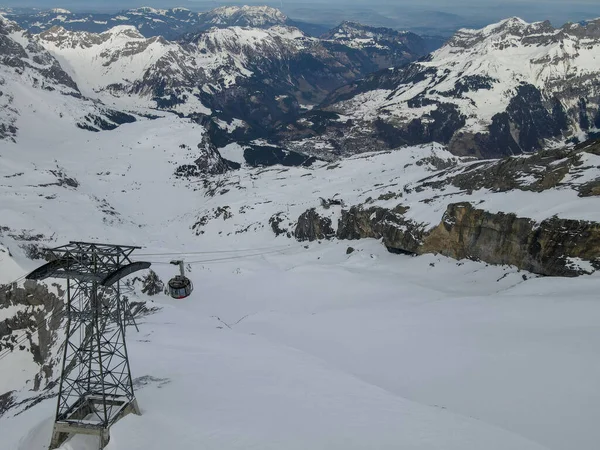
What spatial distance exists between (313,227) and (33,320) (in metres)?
41.4

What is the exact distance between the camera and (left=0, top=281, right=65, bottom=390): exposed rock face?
37469 mm

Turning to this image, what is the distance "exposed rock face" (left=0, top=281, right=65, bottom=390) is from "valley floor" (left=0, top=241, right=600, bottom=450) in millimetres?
7577

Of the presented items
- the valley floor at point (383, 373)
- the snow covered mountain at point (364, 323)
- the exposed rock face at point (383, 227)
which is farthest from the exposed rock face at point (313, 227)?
the valley floor at point (383, 373)

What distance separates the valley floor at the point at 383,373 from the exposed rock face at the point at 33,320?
24.9ft

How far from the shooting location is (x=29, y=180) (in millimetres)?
102875

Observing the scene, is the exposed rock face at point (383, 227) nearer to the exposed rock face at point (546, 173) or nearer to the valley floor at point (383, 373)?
the valley floor at point (383, 373)

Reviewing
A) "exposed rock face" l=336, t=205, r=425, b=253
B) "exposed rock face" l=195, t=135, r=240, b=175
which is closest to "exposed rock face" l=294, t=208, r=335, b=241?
"exposed rock face" l=336, t=205, r=425, b=253

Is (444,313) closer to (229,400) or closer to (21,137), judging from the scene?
(229,400)

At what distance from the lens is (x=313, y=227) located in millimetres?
→ 71562

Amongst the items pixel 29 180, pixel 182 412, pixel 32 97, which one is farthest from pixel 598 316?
pixel 32 97

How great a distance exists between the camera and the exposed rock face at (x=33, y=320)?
37469mm

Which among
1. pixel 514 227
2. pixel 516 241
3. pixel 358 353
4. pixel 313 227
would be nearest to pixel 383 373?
pixel 358 353

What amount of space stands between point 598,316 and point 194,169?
13665cm

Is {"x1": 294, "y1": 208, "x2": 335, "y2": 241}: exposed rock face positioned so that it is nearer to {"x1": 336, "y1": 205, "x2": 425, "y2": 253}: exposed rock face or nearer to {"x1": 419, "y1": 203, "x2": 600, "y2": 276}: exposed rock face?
{"x1": 336, "y1": 205, "x2": 425, "y2": 253}: exposed rock face
